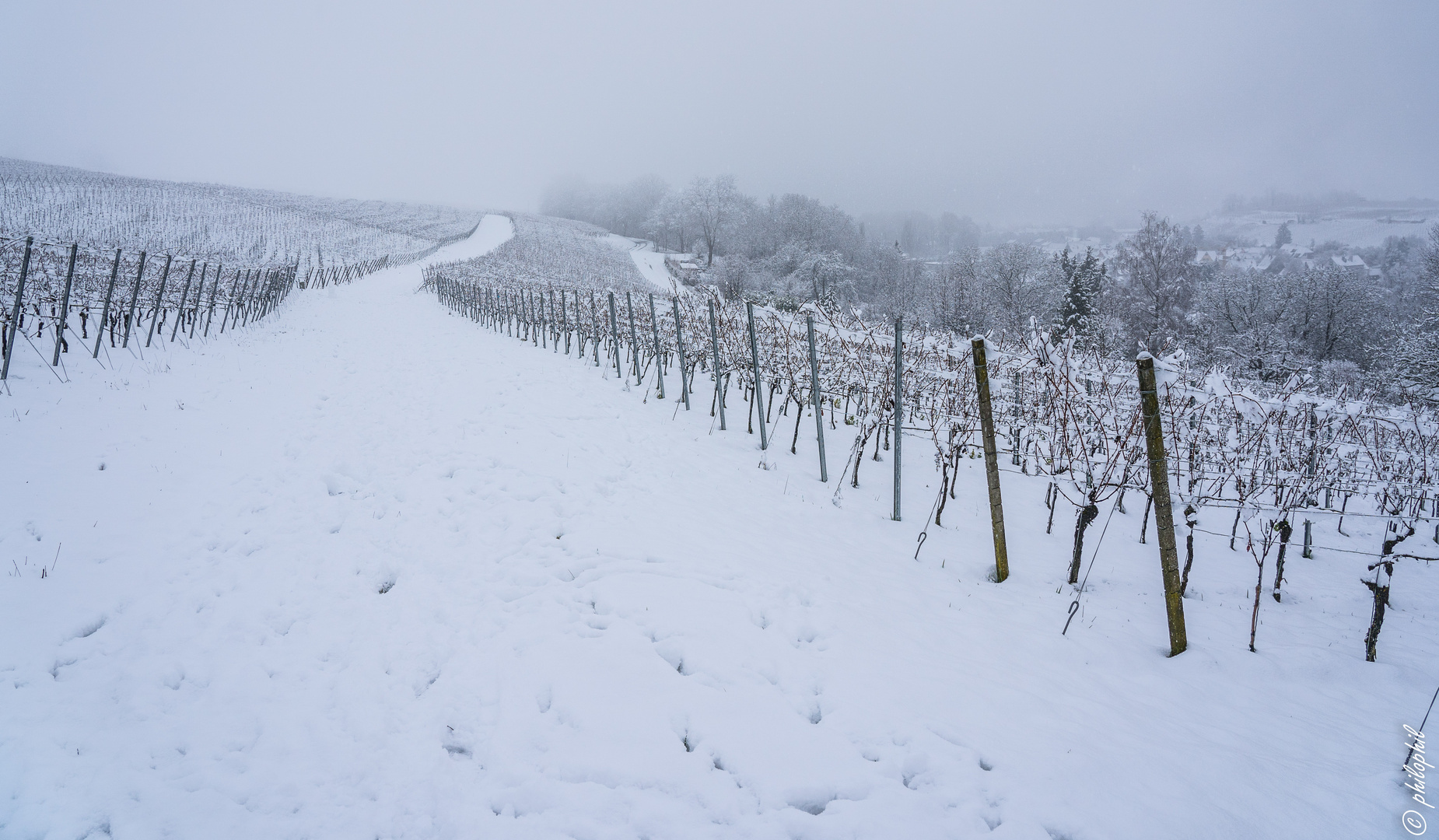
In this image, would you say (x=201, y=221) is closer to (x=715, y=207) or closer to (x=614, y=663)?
(x=715, y=207)

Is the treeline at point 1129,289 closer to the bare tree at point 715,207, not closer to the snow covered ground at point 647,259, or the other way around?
the bare tree at point 715,207

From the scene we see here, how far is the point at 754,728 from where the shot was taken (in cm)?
304

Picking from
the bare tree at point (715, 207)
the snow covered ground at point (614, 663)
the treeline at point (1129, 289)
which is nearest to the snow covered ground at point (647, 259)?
the treeline at point (1129, 289)

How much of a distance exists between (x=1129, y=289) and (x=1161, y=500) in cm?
4089

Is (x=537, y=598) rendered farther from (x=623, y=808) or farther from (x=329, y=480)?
(x=329, y=480)

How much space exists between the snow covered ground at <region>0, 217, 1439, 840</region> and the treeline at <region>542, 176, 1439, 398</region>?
13.5 ft

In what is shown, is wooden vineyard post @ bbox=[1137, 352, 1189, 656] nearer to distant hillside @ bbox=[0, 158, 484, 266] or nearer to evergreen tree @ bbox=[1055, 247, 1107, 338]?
evergreen tree @ bbox=[1055, 247, 1107, 338]

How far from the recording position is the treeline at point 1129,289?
2448 centimetres

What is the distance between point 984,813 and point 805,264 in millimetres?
53024

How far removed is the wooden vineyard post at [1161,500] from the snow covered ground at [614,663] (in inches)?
11.4

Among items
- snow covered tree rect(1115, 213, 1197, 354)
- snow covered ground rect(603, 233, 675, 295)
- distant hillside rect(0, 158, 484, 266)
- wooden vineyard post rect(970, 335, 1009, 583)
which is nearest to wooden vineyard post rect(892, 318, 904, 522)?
wooden vineyard post rect(970, 335, 1009, 583)

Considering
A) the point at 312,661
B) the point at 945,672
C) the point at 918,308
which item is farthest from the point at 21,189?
the point at 918,308

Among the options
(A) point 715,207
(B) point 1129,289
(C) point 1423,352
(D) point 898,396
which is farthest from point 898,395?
(A) point 715,207

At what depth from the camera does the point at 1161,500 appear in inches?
142
